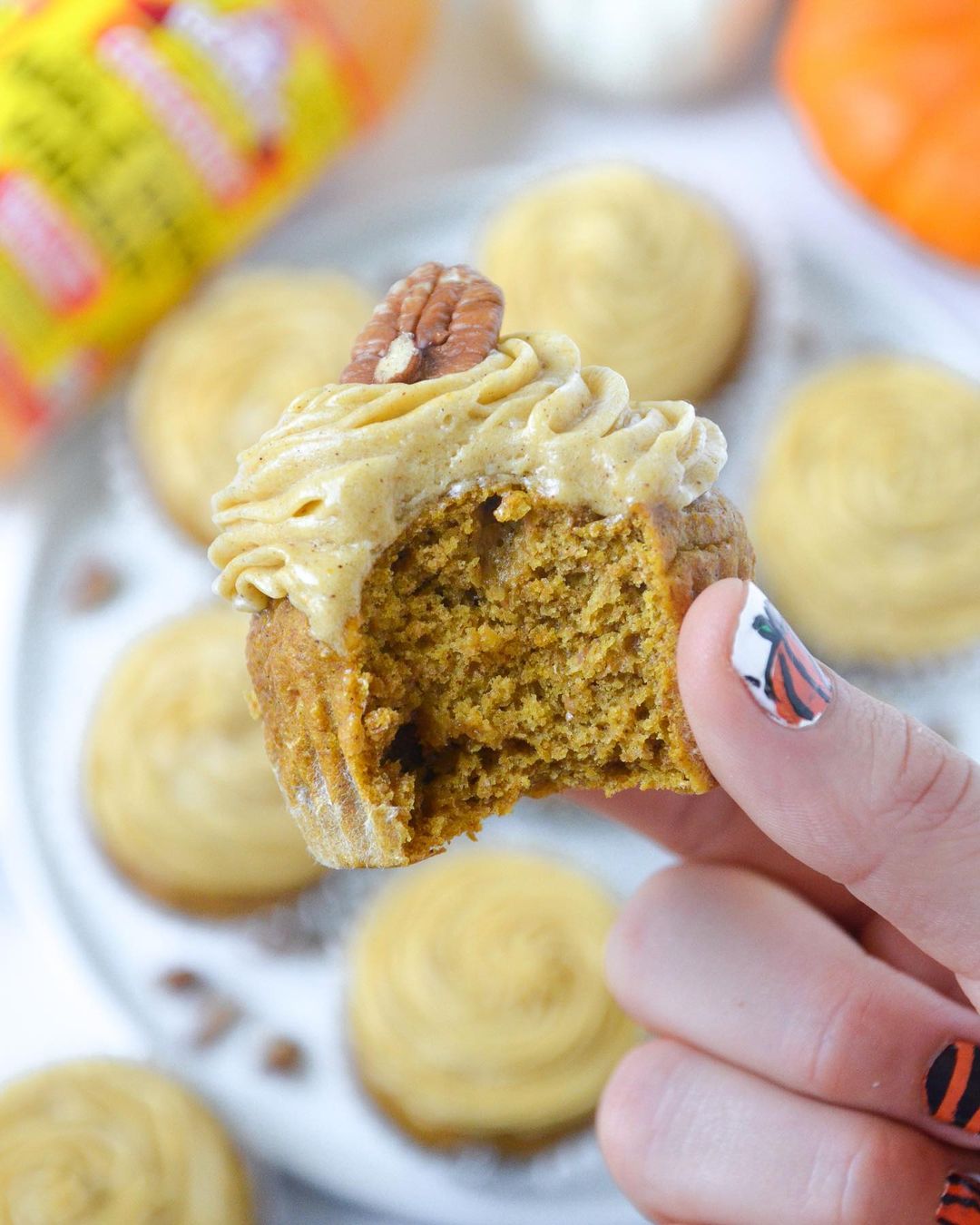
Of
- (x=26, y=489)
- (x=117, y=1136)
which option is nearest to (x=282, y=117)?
(x=26, y=489)

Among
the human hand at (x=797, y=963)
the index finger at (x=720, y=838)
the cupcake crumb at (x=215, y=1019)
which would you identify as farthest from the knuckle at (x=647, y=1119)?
the cupcake crumb at (x=215, y=1019)

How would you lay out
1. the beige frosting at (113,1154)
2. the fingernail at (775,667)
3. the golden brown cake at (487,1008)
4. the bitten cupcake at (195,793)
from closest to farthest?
the fingernail at (775,667)
the beige frosting at (113,1154)
the golden brown cake at (487,1008)
the bitten cupcake at (195,793)

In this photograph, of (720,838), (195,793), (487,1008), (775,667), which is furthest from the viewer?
(195,793)

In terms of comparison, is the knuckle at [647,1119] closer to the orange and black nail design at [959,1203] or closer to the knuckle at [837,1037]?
the knuckle at [837,1037]

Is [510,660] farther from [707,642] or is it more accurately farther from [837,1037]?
[837,1037]

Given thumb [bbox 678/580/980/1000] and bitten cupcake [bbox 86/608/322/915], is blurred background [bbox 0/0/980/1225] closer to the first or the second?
bitten cupcake [bbox 86/608/322/915]

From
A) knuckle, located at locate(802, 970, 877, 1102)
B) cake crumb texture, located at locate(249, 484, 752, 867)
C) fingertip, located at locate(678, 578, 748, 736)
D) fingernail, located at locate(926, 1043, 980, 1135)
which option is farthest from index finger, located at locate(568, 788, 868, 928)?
fingertip, located at locate(678, 578, 748, 736)

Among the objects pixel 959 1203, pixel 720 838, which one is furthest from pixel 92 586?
pixel 959 1203

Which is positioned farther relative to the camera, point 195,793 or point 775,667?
point 195,793
